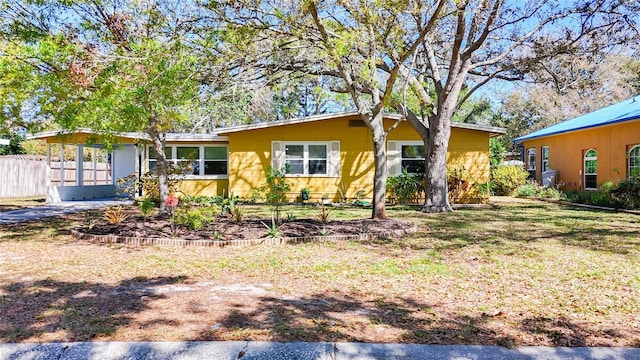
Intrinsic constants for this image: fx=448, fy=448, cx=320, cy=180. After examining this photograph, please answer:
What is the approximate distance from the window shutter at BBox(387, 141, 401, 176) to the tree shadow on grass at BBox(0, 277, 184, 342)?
40.4 feet

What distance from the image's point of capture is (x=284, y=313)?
4.11 metres

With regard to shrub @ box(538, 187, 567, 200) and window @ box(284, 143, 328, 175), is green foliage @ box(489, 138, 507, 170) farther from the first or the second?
window @ box(284, 143, 328, 175)

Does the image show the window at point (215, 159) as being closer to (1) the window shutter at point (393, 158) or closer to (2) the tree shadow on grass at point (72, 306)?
(1) the window shutter at point (393, 158)

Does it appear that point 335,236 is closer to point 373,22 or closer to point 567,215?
point 373,22

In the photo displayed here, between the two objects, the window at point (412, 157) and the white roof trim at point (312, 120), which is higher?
the white roof trim at point (312, 120)

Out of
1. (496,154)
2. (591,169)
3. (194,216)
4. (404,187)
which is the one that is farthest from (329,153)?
(496,154)

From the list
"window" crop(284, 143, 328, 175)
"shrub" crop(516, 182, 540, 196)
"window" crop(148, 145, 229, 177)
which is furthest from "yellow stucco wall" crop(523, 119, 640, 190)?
"window" crop(148, 145, 229, 177)

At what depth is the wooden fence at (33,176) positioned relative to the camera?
68.0 feet

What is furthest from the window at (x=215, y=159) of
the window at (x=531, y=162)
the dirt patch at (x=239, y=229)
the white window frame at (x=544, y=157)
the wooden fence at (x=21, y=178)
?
the window at (x=531, y=162)

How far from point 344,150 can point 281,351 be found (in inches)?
545

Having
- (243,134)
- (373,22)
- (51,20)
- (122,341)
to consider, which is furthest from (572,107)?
(122,341)

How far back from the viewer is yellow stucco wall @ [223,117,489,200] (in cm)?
1681

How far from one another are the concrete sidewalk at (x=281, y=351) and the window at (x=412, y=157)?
1377 cm

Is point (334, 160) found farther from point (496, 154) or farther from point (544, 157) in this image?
point (544, 157)
